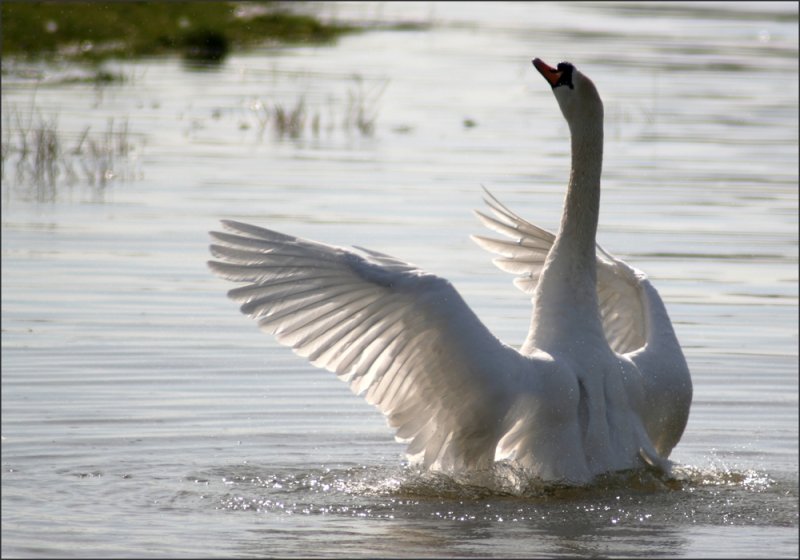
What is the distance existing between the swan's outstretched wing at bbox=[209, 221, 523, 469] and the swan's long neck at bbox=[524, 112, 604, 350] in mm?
579

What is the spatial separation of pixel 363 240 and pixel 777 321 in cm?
383

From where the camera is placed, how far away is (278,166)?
765 inches

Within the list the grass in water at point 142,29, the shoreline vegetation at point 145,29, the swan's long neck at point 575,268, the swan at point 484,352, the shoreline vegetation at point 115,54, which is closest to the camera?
the swan at point 484,352

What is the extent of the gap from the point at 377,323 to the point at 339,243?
656 cm

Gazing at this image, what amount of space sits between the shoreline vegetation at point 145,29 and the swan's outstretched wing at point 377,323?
2225 cm

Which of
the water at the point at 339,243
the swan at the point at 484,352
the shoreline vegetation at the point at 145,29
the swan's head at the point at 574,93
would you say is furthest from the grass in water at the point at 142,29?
the swan at the point at 484,352

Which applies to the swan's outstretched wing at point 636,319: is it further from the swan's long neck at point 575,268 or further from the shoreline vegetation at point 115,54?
the shoreline vegetation at point 115,54

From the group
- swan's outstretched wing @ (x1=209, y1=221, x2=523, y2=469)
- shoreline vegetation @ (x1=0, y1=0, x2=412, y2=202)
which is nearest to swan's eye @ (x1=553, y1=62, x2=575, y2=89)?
swan's outstretched wing @ (x1=209, y1=221, x2=523, y2=469)

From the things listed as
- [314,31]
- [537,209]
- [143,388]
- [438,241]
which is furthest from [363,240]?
[314,31]

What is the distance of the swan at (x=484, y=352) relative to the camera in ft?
25.1

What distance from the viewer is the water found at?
7891 mm

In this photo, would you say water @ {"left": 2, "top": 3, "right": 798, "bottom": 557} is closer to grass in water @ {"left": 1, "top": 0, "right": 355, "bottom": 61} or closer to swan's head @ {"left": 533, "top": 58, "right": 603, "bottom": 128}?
swan's head @ {"left": 533, "top": 58, "right": 603, "bottom": 128}

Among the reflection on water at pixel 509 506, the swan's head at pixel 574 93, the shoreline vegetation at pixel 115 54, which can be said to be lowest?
the reflection on water at pixel 509 506

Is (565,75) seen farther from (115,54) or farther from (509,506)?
(115,54)
